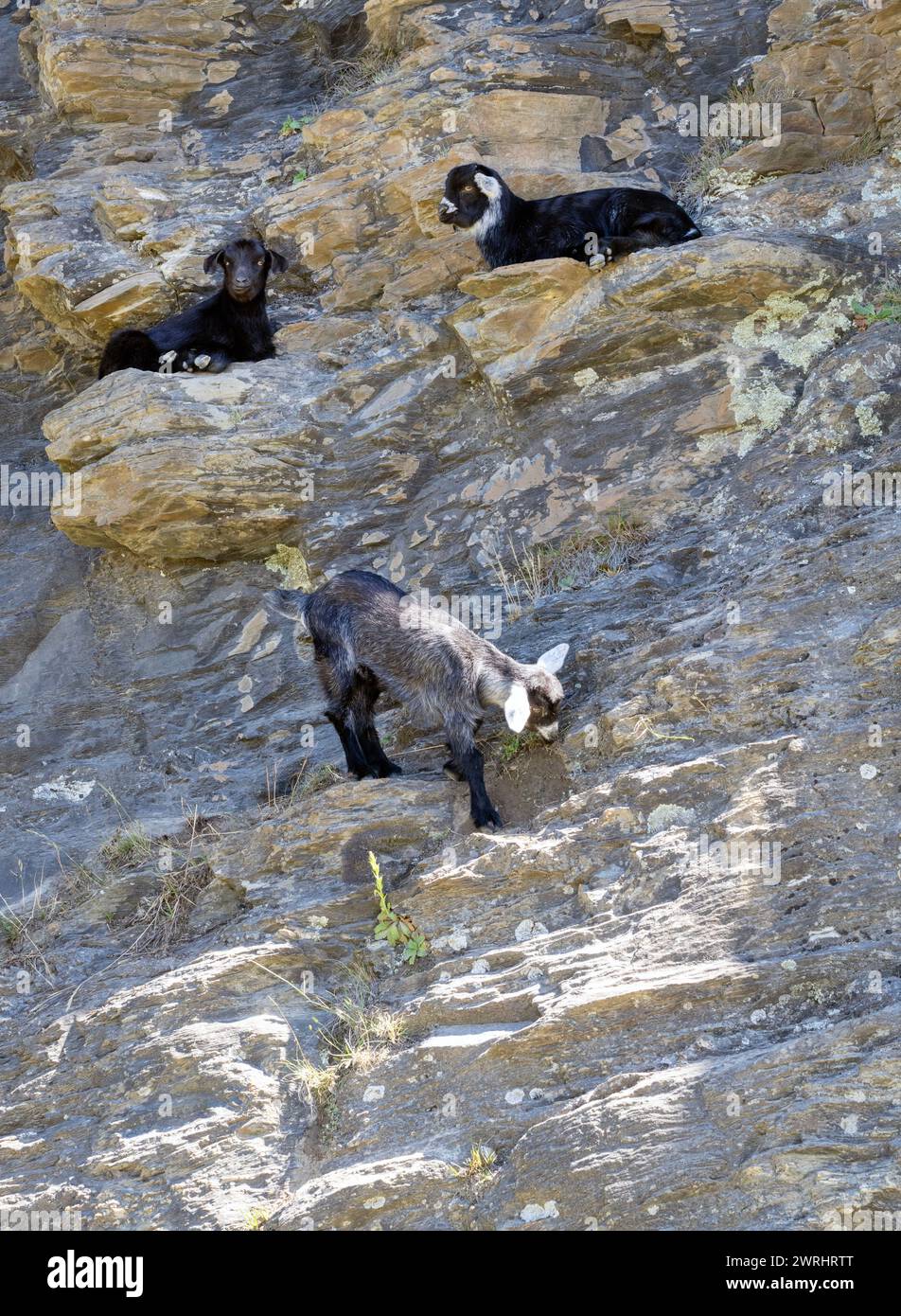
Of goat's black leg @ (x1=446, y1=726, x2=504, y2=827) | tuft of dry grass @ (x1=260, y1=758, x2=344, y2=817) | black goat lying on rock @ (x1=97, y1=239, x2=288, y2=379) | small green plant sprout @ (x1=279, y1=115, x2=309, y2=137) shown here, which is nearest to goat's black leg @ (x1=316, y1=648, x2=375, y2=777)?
tuft of dry grass @ (x1=260, y1=758, x2=344, y2=817)

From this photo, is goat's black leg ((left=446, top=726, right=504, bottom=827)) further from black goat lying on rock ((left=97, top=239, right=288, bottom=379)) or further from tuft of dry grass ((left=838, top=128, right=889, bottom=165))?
tuft of dry grass ((left=838, top=128, right=889, bottom=165))

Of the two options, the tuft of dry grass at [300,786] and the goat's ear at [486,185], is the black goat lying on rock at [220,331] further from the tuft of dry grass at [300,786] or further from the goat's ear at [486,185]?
the tuft of dry grass at [300,786]

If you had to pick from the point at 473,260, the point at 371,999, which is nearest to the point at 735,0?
the point at 473,260

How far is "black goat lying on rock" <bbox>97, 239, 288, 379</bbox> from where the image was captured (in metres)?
9.46

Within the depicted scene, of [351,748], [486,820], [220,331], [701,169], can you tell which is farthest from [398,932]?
[701,169]

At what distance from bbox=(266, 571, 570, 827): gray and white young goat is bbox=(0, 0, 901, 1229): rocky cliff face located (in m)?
0.19

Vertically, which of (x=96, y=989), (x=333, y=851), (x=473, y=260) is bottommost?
(x=96, y=989)

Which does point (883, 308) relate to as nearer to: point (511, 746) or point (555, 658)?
point (555, 658)

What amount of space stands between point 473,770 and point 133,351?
473 cm

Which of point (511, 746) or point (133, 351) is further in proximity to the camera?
point (133, 351)

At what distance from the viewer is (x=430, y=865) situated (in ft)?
19.4

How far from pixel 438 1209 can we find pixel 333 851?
1983mm

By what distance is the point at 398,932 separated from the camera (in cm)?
566

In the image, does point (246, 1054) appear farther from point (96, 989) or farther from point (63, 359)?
point (63, 359)
